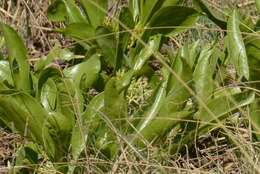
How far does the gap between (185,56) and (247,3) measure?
2.94 ft

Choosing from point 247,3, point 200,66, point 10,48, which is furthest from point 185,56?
point 247,3

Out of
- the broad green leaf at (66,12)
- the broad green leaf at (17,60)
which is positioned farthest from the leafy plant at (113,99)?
the broad green leaf at (66,12)

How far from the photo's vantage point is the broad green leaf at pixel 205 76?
1.78m

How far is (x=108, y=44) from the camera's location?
191 cm

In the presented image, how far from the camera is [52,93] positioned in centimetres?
181

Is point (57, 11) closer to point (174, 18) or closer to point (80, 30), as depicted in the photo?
point (80, 30)

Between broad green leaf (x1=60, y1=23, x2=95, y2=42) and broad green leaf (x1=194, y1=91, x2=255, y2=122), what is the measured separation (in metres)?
0.41

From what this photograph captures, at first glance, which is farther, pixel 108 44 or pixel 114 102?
pixel 108 44

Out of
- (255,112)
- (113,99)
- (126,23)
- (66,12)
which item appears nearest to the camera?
(113,99)

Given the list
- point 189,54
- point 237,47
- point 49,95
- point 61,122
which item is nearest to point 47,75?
point 49,95

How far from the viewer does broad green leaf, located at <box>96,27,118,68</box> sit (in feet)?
6.15

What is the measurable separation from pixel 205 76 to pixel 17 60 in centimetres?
49

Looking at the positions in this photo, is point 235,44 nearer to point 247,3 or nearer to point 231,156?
point 231,156

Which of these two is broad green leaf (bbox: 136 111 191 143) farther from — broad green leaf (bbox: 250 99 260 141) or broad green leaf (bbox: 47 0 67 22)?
broad green leaf (bbox: 47 0 67 22)
